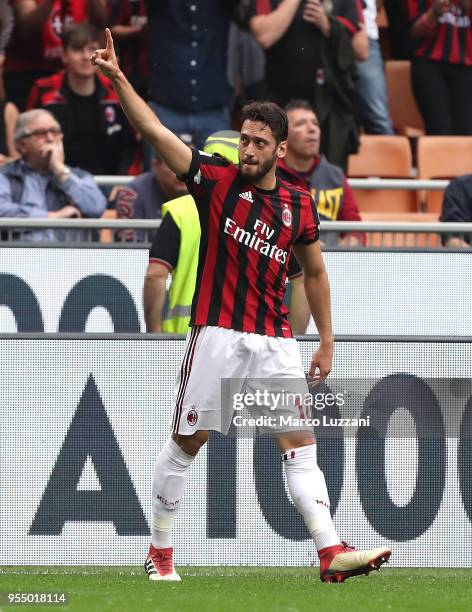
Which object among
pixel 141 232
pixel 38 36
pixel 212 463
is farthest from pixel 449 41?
pixel 212 463

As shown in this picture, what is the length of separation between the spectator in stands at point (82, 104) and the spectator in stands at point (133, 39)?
58 centimetres

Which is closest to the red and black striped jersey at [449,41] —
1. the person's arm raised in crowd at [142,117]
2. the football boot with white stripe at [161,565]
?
the person's arm raised in crowd at [142,117]

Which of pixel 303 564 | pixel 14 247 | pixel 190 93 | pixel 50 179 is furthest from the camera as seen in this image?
pixel 190 93

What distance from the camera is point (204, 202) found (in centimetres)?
635

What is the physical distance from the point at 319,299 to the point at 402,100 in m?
7.10

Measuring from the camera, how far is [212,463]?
24.3ft

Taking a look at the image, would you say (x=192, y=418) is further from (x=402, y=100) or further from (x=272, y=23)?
(x=402, y=100)

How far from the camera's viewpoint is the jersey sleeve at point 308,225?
6438mm

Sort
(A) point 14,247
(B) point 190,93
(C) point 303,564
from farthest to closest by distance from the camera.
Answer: (B) point 190,93 < (A) point 14,247 < (C) point 303,564

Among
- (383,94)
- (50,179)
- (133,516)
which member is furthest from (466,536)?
(383,94)

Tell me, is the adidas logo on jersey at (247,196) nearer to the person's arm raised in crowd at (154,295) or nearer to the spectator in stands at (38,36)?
the person's arm raised in crowd at (154,295)

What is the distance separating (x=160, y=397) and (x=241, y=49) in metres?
4.81

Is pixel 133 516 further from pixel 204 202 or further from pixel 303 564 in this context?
pixel 204 202

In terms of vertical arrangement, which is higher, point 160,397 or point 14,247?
point 14,247
